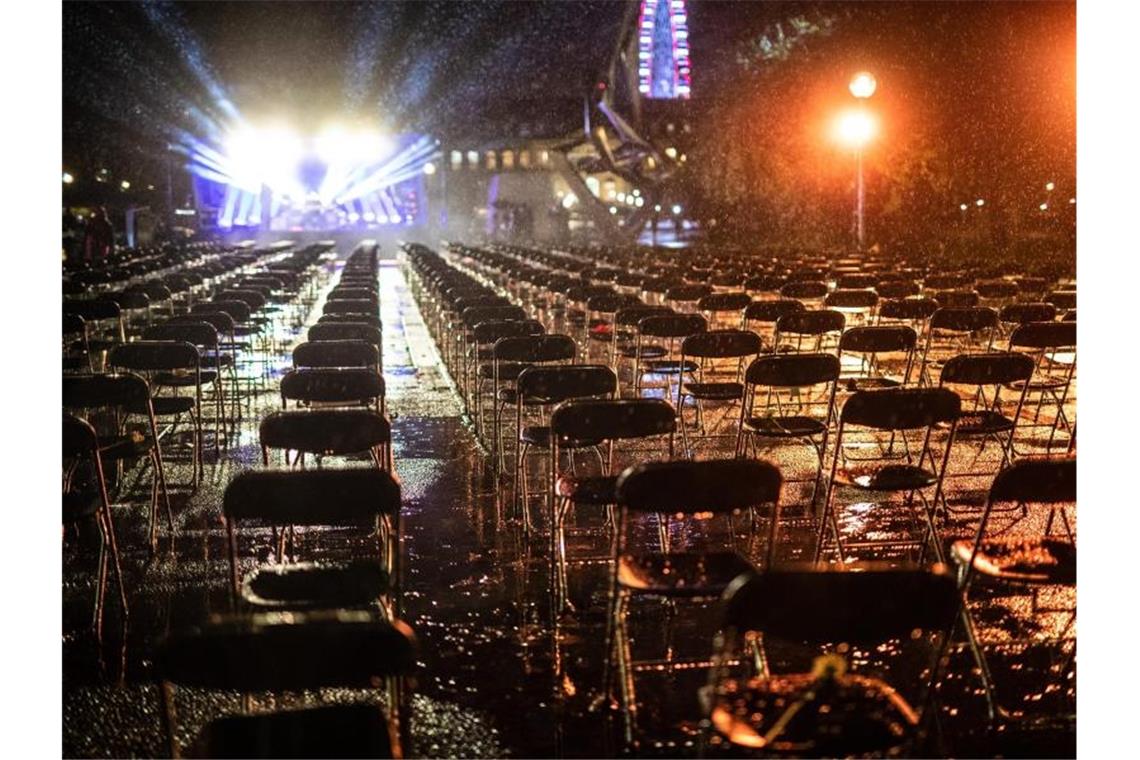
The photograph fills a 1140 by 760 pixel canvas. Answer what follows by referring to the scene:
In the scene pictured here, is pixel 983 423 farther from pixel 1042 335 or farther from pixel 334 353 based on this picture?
pixel 334 353

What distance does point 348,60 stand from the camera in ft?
128

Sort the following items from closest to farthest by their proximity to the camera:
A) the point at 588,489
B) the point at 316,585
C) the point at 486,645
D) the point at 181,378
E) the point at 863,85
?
the point at 316,585
the point at 486,645
the point at 588,489
the point at 181,378
the point at 863,85

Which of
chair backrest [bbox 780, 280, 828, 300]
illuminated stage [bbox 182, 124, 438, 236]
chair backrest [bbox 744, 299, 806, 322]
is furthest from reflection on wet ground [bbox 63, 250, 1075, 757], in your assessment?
illuminated stage [bbox 182, 124, 438, 236]

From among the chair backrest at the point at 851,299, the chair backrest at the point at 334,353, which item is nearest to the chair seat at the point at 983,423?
the chair backrest at the point at 334,353

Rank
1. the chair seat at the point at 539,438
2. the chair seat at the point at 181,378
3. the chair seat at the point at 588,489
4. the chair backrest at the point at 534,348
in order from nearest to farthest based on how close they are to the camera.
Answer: the chair seat at the point at 588,489 → the chair seat at the point at 539,438 → the chair backrest at the point at 534,348 → the chair seat at the point at 181,378

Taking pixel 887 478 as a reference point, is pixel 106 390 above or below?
above

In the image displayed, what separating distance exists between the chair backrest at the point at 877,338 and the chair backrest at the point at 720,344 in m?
0.64

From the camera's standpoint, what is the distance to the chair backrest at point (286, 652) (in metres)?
2.37

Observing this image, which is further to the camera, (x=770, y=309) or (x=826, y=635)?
(x=770, y=309)

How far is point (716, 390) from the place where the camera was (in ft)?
23.3

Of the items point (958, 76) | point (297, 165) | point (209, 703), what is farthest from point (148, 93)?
point (209, 703)

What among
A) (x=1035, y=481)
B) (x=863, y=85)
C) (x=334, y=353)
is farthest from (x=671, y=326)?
(x=863, y=85)

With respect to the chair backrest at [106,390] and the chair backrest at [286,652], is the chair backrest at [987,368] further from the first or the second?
the chair backrest at [106,390]

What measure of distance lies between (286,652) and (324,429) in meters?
2.04
